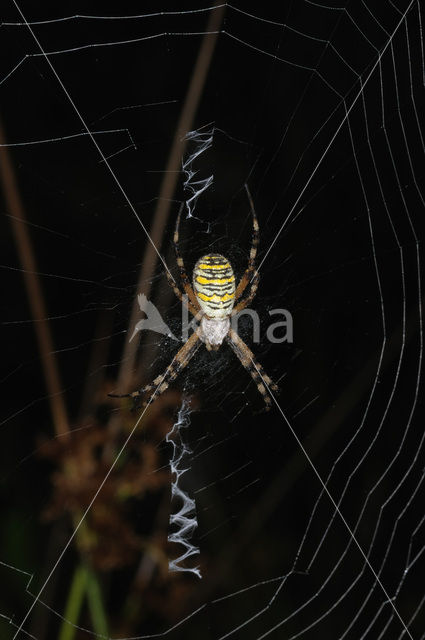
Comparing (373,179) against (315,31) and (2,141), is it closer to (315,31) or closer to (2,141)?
(315,31)

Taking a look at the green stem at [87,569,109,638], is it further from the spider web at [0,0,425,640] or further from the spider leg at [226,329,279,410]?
the spider leg at [226,329,279,410]

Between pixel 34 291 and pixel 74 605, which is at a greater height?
pixel 34 291

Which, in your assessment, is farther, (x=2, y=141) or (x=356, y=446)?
(x=356, y=446)

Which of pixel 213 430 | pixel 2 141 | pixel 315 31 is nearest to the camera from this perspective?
pixel 2 141

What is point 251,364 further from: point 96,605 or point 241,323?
point 96,605

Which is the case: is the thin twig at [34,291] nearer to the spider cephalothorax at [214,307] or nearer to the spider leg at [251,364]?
the spider cephalothorax at [214,307]

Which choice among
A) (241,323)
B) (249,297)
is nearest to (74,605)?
(249,297)

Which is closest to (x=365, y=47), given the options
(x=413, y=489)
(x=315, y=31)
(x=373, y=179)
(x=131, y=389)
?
(x=315, y=31)
